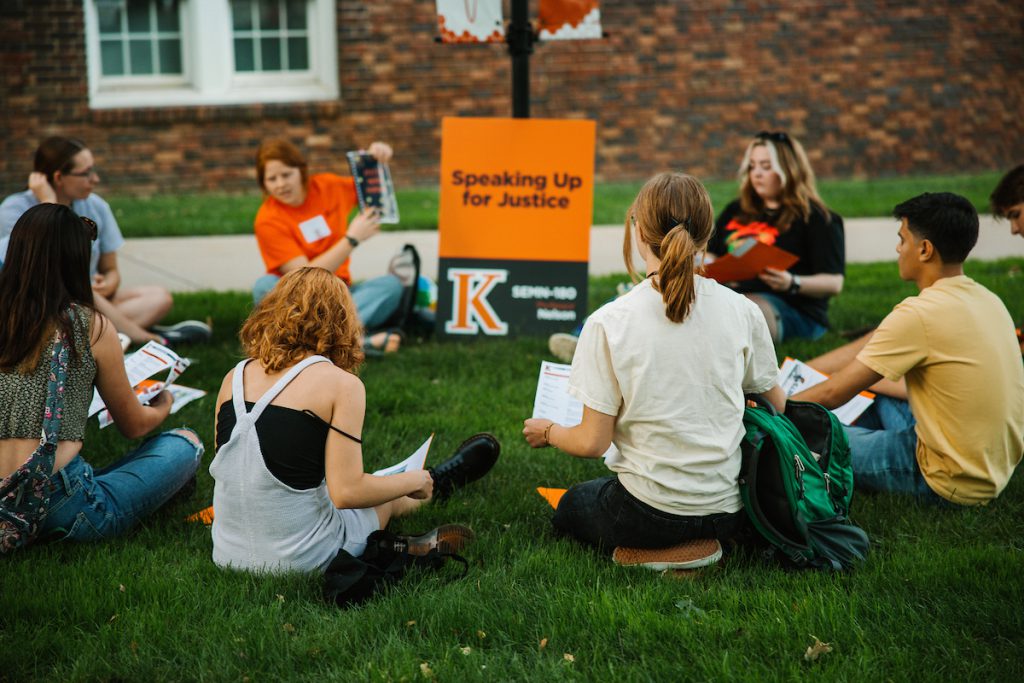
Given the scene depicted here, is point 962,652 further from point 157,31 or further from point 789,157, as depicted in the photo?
point 157,31

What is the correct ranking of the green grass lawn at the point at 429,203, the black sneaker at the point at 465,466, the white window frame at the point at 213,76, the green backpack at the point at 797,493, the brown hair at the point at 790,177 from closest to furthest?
the green backpack at the point at 797,493 → the black sneaker at the point at 465,466 → the brown hair at the point at 790,177 → the green grass lawn at the point at 429,203 → the white window frame at the point at 213,76

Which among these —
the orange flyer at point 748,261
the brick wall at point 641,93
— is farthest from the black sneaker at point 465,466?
the brick wall at point 641,93

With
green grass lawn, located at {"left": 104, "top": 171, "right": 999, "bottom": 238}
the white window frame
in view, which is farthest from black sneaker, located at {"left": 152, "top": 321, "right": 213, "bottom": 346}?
the white window frame

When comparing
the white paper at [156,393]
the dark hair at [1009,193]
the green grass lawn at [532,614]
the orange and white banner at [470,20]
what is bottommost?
the green grass lawn at [532,614]

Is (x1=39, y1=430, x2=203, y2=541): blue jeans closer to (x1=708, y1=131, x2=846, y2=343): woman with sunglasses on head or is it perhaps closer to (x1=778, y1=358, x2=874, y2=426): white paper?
(x1=778, y1=358, x2=874, y2=426): white paper

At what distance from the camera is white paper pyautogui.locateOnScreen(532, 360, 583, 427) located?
3.78 meters

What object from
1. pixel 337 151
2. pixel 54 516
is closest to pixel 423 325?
pixel 54 516

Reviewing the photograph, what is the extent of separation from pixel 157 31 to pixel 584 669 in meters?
12.2

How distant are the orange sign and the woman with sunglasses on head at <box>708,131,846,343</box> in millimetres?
988

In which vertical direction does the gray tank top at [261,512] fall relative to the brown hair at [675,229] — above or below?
below

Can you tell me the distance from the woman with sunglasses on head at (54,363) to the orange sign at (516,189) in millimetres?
3307

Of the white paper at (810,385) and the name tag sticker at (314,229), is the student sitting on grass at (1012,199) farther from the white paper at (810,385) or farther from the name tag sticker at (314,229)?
the name tag sticker at (314,229)

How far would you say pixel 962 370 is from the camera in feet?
11.7

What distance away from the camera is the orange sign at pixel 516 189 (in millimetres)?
6535
